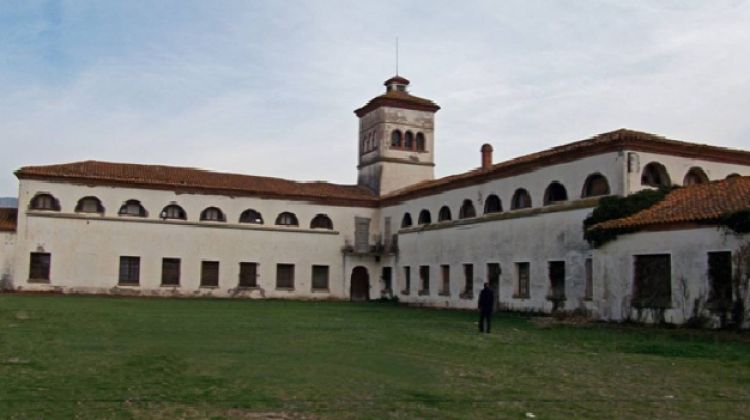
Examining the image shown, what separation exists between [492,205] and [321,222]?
13269 mm

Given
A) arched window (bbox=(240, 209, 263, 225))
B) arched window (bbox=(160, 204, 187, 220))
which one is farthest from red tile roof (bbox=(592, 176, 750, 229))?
arched window (bbox=(160, 204, 187, 220))

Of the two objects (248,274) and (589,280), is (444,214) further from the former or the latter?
(589,280)

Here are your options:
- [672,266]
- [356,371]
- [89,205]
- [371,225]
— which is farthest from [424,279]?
[356,371]

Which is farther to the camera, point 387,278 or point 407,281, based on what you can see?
point 387,278

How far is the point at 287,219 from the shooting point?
42.6m

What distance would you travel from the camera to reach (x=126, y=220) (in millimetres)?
38625

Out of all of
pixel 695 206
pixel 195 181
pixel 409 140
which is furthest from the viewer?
pixel 409 140

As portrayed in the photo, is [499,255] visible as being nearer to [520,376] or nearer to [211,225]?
[211,225]

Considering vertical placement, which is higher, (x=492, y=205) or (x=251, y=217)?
(x=492, y=205)

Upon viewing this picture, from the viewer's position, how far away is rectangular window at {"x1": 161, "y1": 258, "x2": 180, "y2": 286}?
3944cm

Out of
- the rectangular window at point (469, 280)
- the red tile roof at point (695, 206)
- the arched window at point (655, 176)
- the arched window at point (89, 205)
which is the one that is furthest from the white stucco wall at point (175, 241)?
the red tile roof at point (695, 206)

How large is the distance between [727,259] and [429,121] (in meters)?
28.1

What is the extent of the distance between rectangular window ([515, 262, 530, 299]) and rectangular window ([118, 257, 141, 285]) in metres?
20.4

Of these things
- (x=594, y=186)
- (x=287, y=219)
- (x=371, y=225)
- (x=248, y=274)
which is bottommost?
(x=248, y=274)
